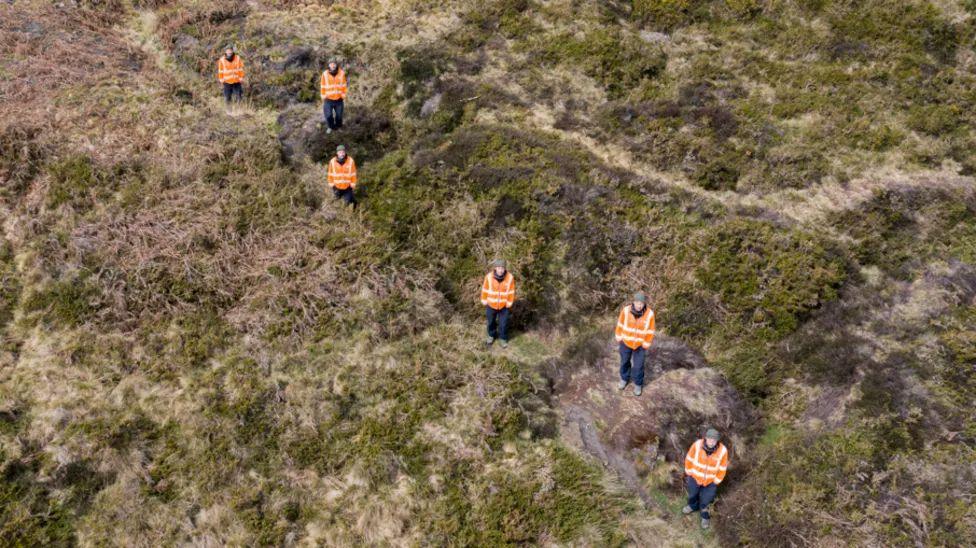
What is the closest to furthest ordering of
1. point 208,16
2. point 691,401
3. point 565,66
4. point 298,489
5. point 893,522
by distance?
point 893,522
point 298,489
point 691,401
point 565,66
point 208,16

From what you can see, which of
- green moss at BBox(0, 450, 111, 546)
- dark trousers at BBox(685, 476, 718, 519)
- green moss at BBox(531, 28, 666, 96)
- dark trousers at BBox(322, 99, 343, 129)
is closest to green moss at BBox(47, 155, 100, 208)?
dark trousers at BBox(322, 99, 343, 129)

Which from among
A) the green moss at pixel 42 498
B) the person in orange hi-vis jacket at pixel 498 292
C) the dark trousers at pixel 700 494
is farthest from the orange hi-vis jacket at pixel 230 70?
the dark trousers at pixel 700 494

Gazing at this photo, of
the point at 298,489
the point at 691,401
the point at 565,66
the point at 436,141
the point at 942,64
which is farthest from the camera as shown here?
the point at 565,66

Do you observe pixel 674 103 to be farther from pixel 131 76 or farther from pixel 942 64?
pixel 131 76

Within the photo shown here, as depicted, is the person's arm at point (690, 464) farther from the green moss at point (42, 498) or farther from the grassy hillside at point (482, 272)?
the green moss at point (42, 498)

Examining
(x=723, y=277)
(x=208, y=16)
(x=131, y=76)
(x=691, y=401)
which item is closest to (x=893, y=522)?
(x=691, y=401)

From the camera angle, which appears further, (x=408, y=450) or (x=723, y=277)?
(x=723, y=277)
